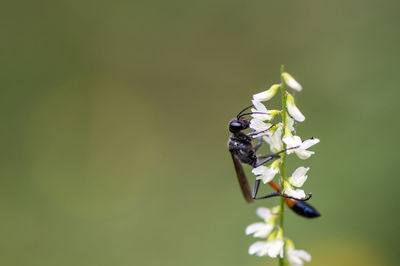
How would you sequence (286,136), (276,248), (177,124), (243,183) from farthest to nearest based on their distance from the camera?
(177,124), (243,183), (276,248), (286,136)

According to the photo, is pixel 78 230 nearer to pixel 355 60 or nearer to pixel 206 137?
pixel 206 137

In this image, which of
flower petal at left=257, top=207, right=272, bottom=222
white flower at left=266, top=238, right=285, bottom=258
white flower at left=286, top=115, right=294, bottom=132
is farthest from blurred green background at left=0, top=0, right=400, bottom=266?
white flower at left=286, top=115, right=294, bottom=132

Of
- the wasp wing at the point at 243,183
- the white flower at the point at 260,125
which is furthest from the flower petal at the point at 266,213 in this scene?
the wasp wing at the point at 243,183

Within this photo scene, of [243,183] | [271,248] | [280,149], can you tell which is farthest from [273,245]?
[243,183]

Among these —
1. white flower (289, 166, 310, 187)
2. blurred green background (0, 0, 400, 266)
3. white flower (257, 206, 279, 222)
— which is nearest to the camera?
white flower (289, 166, 310, 187)

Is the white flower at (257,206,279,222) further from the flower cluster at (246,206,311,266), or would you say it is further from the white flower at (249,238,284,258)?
the white flower at (249,238,284,258)

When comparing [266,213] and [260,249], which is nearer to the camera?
[260,249]

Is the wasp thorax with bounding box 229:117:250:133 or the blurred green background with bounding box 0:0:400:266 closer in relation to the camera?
the wasp thorax with bounding box 229:117:250:133

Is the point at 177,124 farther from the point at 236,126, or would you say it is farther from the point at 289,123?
the point at 289,123
